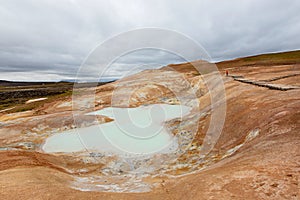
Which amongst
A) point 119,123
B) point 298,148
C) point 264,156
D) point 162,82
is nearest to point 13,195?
point 264,156

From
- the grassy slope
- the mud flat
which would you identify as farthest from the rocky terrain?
the grassy slope

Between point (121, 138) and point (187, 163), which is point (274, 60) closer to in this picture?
point (121, 138)

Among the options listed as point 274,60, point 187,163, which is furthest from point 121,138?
point 274,60

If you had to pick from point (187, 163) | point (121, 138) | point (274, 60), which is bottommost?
point (187, 163)

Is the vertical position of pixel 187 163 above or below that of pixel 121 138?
below

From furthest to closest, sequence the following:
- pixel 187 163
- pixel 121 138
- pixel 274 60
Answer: pixel 274 60 < pixel 121 138 < pixel 187 163

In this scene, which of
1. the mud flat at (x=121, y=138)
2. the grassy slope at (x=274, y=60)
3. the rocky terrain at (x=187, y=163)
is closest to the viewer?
the rocky terrain at (x=187, y=163)

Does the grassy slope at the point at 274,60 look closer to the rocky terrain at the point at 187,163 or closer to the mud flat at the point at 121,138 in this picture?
the rocky terrain at the point at 187,163

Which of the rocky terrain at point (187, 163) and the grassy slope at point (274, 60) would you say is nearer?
the rocky terrain at point (187, 163)

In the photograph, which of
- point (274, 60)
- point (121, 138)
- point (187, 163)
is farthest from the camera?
point (274, 60)

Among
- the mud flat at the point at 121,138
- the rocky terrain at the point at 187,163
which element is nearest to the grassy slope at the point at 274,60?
the rocky terrain at the point at 187,163

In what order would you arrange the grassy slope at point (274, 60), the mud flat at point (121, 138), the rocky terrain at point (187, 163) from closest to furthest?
the rocky terrain at point (187, 163) < the mud flat at point (121, 138) < the grassy slope at point (274, 60)

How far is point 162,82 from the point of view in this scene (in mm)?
61031

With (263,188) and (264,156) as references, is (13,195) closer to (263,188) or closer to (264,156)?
(263,188)
